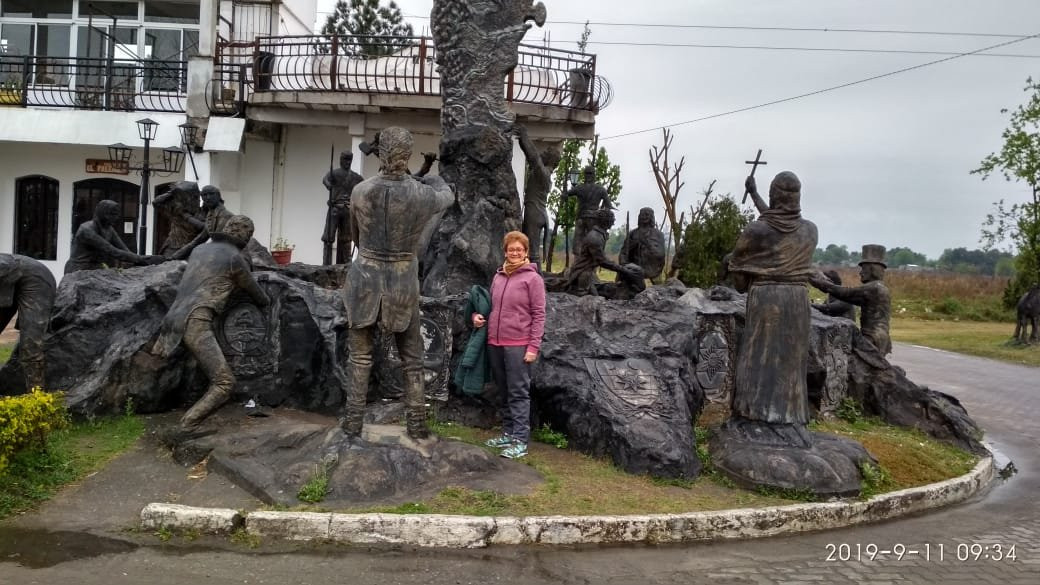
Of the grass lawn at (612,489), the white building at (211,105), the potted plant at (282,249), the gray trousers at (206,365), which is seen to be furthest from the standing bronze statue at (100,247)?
the white building at (211,105)

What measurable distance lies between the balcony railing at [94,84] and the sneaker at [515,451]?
50.1 feet

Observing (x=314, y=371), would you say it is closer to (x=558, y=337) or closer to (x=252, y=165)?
(x=558, y=337)

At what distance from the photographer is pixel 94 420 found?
7.46m

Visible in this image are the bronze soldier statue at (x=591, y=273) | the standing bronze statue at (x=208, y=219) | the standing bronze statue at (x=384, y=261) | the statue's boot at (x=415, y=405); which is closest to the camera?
the standing bronze statue at (x=384, y=261)

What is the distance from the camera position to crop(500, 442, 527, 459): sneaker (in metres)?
6.79

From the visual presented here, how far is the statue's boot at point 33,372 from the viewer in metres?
7.63

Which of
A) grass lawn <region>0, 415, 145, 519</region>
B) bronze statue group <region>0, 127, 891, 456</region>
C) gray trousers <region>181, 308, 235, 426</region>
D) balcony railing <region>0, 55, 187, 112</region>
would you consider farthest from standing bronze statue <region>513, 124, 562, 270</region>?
balcony railing <region>0, 55, 187, 112</region>

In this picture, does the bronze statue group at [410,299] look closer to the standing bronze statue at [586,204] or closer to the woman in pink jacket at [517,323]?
the woman in pink jacket at [517,323]

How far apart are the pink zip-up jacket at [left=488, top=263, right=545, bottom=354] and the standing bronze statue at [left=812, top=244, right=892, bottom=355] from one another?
15.6 ft

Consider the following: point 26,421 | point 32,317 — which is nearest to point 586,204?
point 32,317

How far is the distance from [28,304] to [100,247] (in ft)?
8.36

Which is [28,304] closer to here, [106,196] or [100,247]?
[100,247]

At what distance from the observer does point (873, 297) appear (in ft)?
33.3

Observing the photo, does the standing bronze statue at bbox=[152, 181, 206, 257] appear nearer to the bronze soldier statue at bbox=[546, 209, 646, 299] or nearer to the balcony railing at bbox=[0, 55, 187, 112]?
the bronze soldier statue at bbox=[546, 209, 646, 299]
